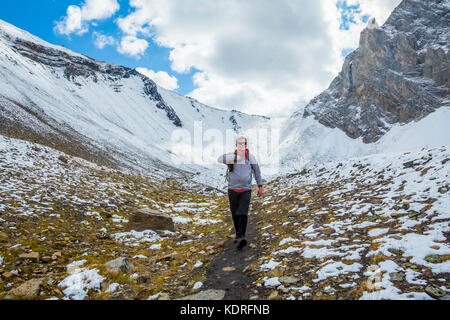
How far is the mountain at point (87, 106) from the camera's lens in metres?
43.2

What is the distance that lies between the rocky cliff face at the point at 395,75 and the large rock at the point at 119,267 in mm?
82242

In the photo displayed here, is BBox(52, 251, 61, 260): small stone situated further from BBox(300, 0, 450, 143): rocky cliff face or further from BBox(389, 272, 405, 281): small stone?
BBox(300, 0, 450, 143): rocky cliff face

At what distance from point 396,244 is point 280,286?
8.66 ft

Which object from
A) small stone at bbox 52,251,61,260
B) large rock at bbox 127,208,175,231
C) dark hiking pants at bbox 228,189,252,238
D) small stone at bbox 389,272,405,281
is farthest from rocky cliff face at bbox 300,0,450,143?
small stone at bbox 52,251,61,260

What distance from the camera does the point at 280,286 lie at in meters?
4.61

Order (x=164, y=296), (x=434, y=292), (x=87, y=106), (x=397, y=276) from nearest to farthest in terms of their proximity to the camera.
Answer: (x=434, y=292), (x=397, y=276), (x=164, y=296), (x=87, y=106)

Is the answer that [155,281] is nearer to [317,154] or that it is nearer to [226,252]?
[226,252]

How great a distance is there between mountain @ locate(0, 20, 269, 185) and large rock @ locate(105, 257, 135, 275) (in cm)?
3186

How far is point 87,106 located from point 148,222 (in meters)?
99.1

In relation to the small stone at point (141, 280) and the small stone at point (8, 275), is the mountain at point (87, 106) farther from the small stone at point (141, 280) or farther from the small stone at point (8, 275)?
the small stone at point (141, 280)

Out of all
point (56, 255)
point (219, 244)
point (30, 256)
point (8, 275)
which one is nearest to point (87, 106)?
point (56, 255)

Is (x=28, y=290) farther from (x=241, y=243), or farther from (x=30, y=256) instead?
(x=241, y=243)

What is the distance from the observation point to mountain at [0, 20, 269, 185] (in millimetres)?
43250

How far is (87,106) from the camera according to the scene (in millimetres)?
92375
